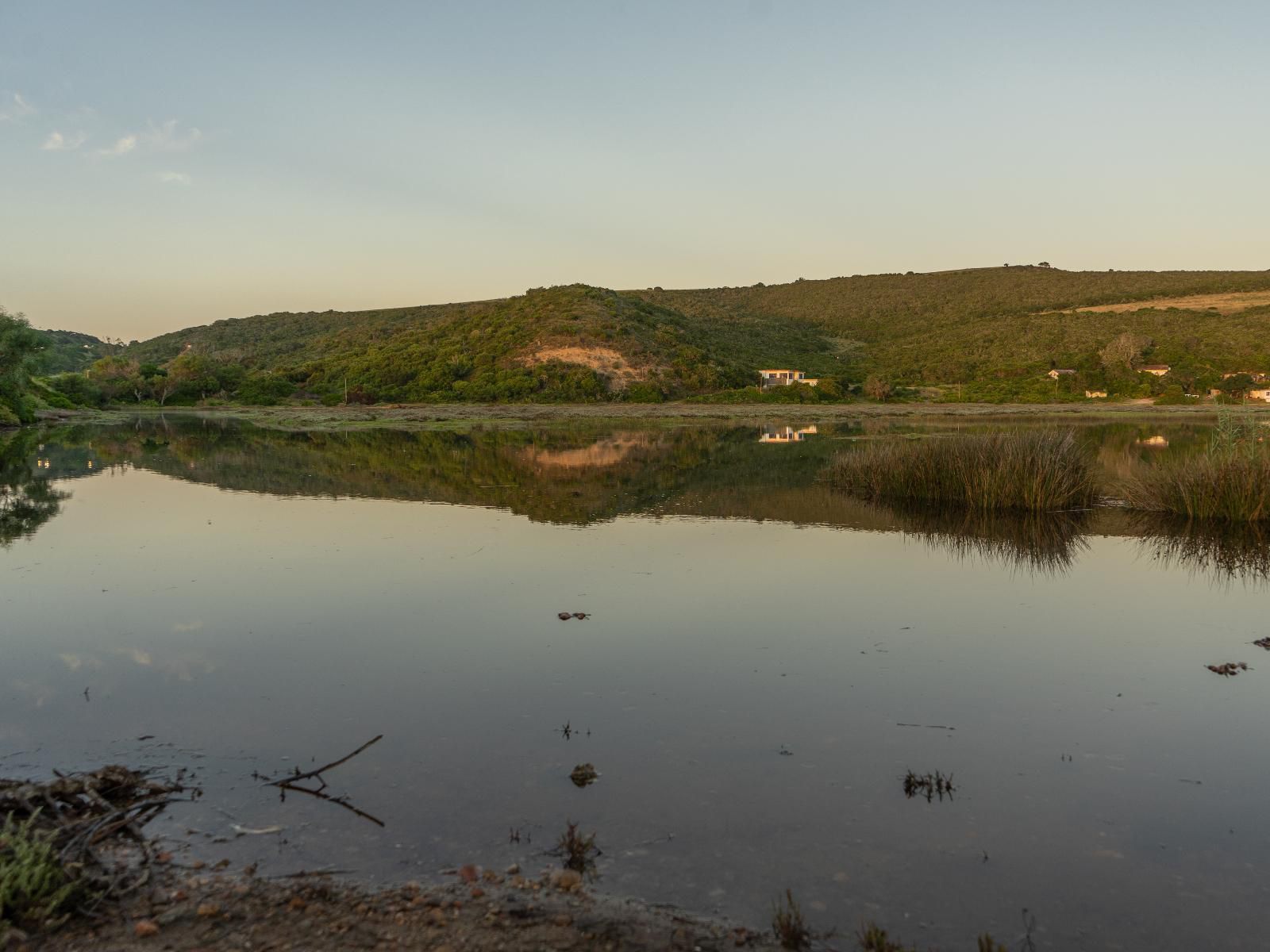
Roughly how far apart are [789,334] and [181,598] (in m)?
125

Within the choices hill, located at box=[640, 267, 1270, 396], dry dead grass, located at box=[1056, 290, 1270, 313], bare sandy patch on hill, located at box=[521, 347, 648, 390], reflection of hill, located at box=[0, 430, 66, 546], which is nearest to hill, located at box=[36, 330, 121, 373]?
reflection of hill, located at box=[0, 430, 66, 546]

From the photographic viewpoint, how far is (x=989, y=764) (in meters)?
6.23

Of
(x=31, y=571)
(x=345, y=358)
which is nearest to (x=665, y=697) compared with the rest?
(x=31, y=571)

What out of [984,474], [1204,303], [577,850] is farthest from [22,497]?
[1204,303]

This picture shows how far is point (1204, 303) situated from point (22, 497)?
128 meters

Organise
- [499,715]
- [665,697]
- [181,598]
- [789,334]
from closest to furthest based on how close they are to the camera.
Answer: [499,715], [665,697], [181,598], [789,334]

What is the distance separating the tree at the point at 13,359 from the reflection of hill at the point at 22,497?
1913 centimetres

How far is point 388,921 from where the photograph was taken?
4191 millimetres

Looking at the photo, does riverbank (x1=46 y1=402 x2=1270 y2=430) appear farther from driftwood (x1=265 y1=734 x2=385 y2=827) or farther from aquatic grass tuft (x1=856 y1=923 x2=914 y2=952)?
aquatic grass tuft (x1=856 y1=923 x2=914 y2=952)

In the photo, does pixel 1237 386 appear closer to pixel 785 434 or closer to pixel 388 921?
pixel 785 434

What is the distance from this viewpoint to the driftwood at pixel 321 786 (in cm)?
537

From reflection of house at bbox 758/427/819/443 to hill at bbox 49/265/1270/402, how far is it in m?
32.3

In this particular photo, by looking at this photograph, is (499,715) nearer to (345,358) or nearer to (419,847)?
(419,847)

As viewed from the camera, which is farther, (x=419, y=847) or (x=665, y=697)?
(x=665, y=697)
